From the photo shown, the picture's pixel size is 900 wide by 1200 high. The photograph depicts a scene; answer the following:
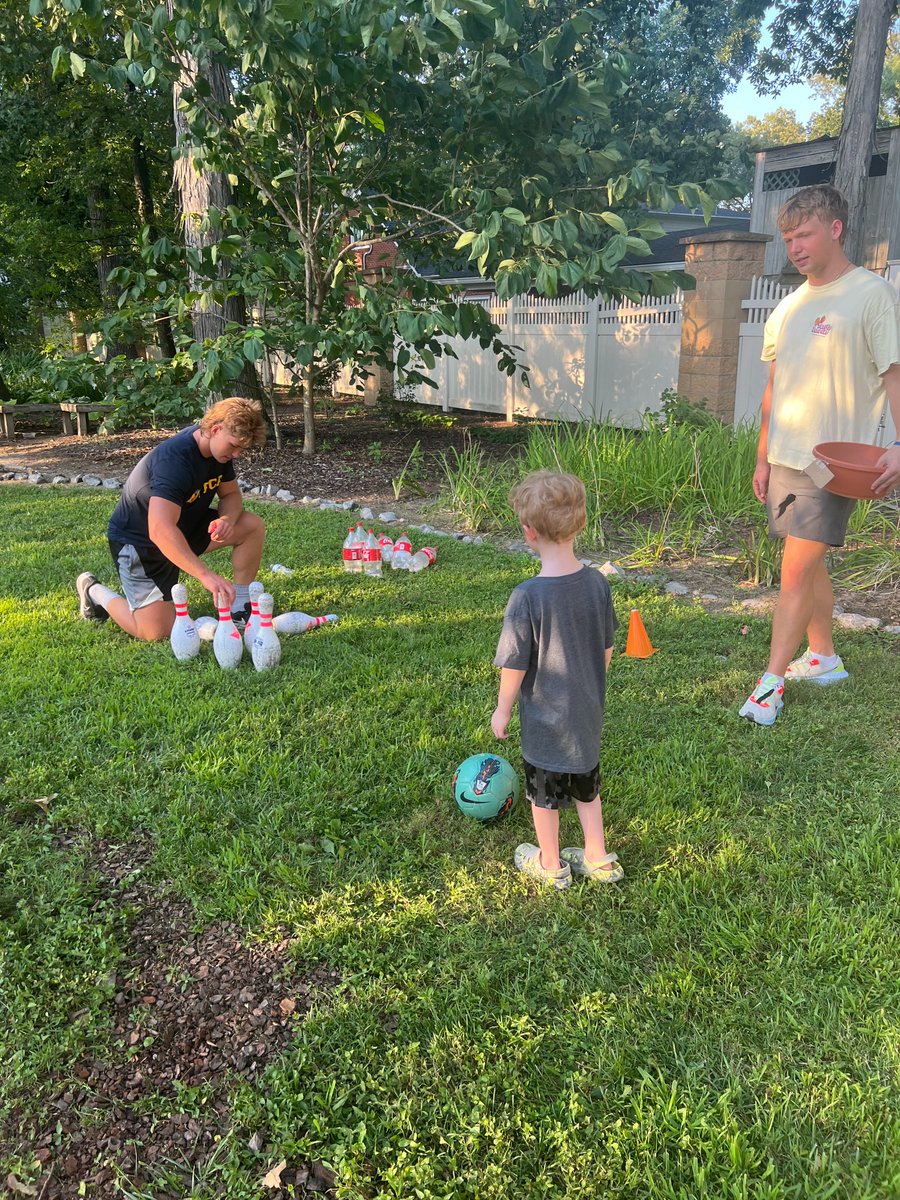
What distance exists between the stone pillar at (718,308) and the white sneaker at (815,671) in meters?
5.27

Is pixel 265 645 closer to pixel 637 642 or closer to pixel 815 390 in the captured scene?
pixel 637 642

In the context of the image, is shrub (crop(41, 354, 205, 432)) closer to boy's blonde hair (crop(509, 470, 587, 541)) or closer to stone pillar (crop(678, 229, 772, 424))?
stone pillar (crop(678, 229, 772, 424))

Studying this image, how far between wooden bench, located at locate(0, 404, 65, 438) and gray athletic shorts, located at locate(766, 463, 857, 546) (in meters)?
11.1

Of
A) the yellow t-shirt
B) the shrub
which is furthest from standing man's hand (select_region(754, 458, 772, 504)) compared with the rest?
the shrub

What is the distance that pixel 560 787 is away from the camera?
231cm

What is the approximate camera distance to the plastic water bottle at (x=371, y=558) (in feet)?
16.9

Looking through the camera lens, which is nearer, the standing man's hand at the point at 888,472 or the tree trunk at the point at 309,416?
the standing man's hand at the point at 888,472

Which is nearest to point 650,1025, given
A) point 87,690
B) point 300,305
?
point 87,690

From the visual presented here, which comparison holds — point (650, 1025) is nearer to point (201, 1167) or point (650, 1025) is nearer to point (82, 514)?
point (201, 1167)

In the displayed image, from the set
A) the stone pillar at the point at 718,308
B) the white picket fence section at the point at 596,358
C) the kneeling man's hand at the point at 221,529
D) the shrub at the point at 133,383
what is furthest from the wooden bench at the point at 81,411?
the kneeling man's hand at the point at 221,529

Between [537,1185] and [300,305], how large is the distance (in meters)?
8.07

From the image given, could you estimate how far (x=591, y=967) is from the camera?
2039 mm

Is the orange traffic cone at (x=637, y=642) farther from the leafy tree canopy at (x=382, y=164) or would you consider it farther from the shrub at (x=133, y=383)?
the shrub at (x=133, y=383)

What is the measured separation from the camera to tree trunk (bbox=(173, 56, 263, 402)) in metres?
7.43
